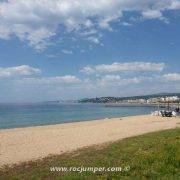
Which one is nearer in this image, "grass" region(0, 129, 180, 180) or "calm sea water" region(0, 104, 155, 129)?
"grass" region(0, 129, 180, 180)

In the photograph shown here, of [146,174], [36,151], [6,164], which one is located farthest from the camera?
[36,151]

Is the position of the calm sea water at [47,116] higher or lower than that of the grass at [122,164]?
lower

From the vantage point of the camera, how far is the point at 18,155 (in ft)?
60.3

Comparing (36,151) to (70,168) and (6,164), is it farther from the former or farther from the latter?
(70,168)

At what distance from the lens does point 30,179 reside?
11.3 m

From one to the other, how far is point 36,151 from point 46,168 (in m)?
7.19

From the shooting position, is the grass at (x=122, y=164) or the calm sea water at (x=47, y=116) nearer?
the grass at (x=122, y=164)

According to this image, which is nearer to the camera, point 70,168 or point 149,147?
point 70,168

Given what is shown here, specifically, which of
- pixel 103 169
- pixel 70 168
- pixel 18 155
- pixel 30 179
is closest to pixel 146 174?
pixel 103 169

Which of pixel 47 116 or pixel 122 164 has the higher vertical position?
pixel 122 164

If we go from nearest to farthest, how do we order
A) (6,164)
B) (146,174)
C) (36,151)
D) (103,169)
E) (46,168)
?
(146,174) → (103,169) → (46,168) → (6,164) → (36,151)

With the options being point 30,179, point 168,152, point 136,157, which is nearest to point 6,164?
point 30,179

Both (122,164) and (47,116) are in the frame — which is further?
(47,116)

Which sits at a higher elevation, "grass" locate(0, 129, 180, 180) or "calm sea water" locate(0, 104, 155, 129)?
"grass" locate(0, 129, 180, 180)
